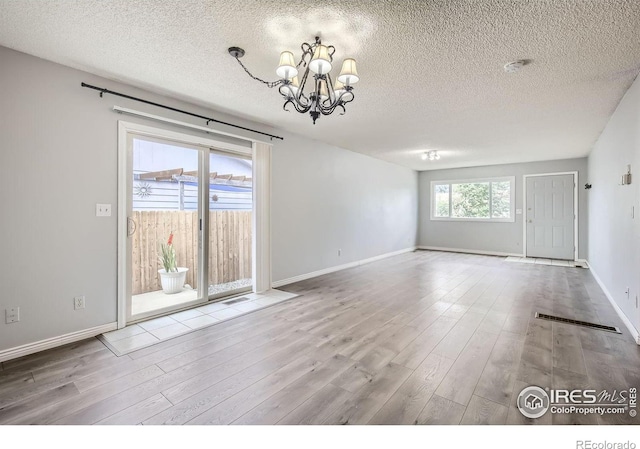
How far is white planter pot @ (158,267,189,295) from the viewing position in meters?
3.89

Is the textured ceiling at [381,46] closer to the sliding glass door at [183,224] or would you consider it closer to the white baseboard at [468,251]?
the sliding glass door at [183,224]

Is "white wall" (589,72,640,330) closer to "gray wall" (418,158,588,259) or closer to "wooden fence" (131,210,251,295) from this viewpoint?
"gray wall" (418,158,588,259)

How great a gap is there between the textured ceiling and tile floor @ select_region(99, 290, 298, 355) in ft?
8.00

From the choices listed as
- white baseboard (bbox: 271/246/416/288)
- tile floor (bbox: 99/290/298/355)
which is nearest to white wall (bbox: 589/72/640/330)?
tile floor (bbox: 99/290/298/355)

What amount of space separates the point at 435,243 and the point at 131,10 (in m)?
8.70

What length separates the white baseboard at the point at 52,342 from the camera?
7.91 feet

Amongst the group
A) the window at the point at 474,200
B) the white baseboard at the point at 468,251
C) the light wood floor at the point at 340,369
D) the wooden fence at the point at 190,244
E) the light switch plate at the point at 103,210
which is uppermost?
the window at the point at 474,200

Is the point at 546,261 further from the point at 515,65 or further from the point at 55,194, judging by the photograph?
the point at 55,194

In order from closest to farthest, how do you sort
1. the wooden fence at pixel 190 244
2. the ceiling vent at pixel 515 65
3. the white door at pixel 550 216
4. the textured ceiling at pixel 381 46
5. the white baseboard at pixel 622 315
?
1. the textured ceiling at pixel 381 46
2. the ceiling vent at pixel 515 65
3. the white baseboard at pixel 622 315
4. the wooden fence at pixel 190 244
5. the white door at pixel 550 216

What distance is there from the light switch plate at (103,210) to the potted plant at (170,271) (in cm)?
84

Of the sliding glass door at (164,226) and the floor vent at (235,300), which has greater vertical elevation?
the sliding glass door at (164,226)

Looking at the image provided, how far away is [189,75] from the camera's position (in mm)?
2859

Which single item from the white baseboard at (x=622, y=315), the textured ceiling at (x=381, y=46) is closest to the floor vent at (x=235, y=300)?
the textured ceiling at (x=381, y=46)

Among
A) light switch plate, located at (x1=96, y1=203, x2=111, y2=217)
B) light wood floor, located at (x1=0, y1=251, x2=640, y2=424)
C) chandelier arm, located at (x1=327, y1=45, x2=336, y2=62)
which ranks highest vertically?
chandelier arm, located at (x1=327, y1=45, x2=336, y2=62)
